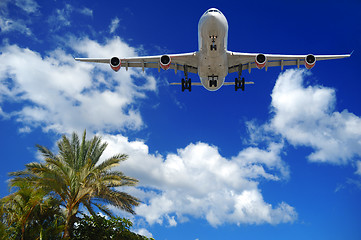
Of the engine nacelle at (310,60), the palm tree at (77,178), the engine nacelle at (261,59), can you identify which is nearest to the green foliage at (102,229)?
the palm tree at (77,178)

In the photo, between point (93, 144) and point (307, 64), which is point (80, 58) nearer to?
point (93, 144)

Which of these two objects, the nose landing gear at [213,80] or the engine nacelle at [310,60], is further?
the nose landing gear at [213,80]

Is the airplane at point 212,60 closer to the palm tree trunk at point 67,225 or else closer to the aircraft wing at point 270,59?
the aircraft wing at point 270,59

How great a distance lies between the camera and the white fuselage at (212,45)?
61.2 ft

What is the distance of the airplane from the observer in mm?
19172

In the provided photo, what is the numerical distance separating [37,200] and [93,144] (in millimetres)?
5324

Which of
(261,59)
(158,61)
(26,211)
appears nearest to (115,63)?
(158,61)

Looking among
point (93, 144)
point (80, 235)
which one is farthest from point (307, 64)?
point (80, 235)

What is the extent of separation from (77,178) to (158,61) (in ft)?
43.5

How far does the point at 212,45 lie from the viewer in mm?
20062

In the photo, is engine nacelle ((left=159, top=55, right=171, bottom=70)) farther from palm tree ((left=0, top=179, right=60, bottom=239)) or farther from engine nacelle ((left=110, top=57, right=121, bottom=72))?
palm tree ((left=0, top=179, right=60, bottom=239))

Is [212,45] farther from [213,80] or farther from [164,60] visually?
[164,60]

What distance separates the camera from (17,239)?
542 inches

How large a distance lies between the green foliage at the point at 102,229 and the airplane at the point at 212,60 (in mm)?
12145
